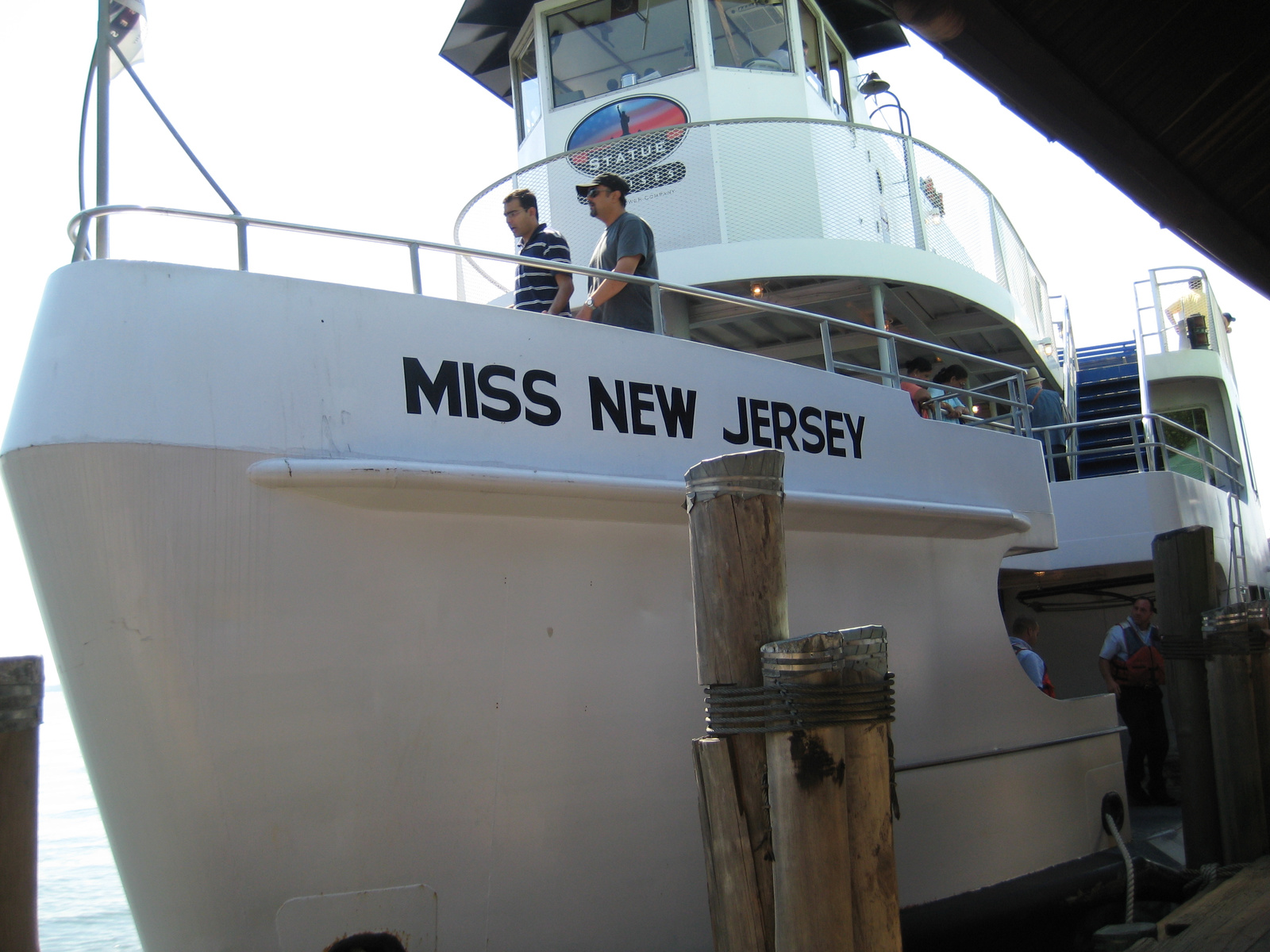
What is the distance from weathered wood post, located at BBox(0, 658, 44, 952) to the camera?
267 cm

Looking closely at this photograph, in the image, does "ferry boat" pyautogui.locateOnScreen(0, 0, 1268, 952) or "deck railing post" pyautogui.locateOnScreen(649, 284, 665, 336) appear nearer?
"ferry boat" pyautogui.locateOnScreen(0, 0, 1268, 952)

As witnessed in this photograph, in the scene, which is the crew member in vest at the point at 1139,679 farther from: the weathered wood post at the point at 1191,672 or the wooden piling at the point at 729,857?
the wooden piling at the point at 729,857

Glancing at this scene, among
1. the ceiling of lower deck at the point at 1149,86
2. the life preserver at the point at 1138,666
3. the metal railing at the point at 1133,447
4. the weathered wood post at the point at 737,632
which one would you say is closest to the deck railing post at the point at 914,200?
the metal railing at the point at 1133,447

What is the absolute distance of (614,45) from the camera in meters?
8.70

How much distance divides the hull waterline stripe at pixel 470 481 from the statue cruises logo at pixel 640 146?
12.0 feet

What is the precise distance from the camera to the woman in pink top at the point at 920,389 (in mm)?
6034

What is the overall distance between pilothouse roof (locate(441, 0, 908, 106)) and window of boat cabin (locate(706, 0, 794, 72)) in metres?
0.81

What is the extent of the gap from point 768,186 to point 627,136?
1.12 meters

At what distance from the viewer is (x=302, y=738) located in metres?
3.52

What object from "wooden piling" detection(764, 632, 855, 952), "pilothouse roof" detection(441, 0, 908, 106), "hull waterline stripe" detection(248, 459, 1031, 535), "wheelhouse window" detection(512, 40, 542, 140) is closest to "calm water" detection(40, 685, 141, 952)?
"hull waterline stripe" detection(248, 459, 1031, 535)

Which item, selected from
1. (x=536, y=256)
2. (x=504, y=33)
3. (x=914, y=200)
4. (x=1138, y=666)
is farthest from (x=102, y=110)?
(x=1138, y=666)

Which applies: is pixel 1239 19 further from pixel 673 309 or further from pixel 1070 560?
pixel 1070 560

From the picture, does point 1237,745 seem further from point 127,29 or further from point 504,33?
point 504,33

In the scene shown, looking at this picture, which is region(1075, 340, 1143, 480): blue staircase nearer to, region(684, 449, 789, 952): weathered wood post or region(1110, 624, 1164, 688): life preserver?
region(1110, 624, 1164, 688): life preserver
